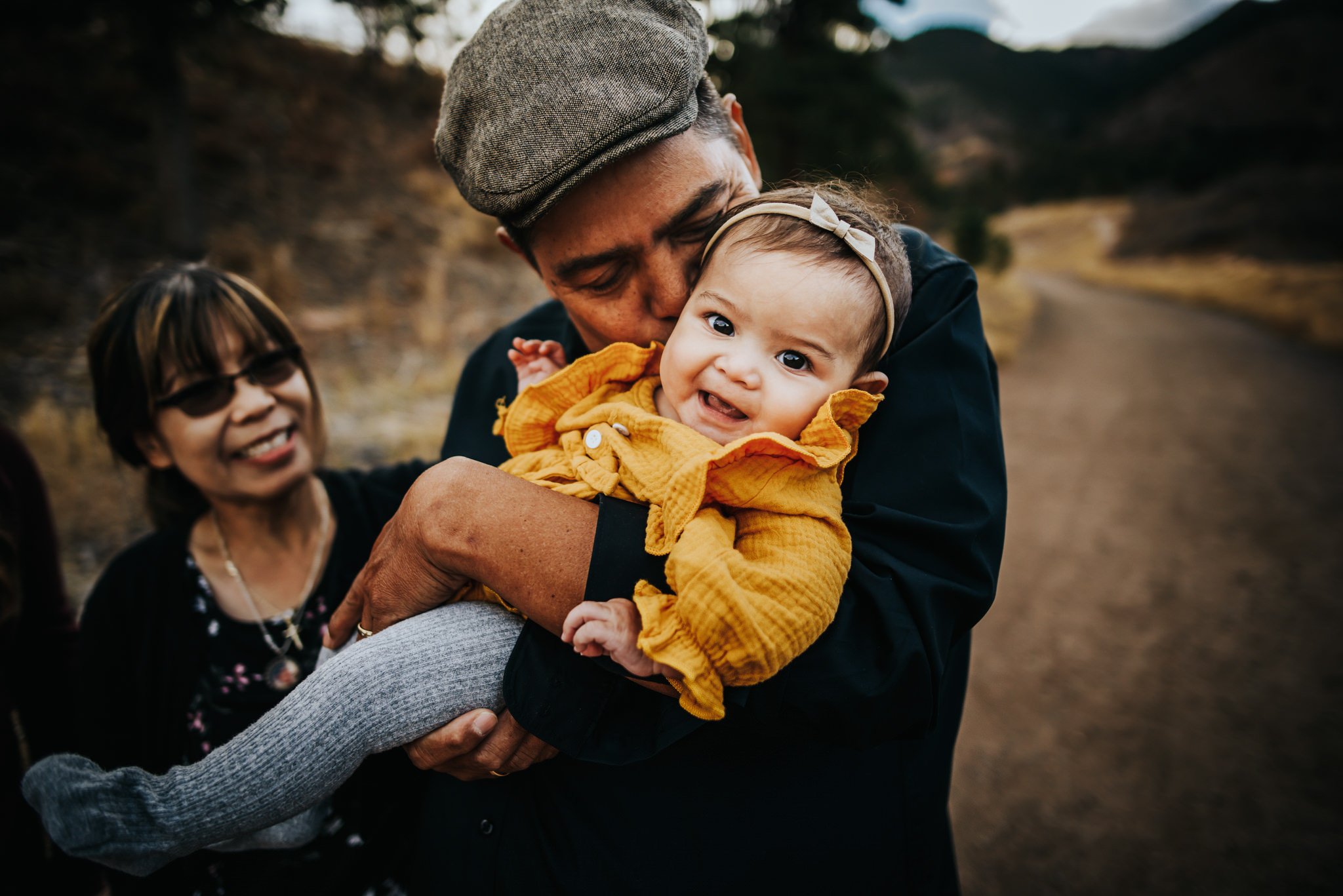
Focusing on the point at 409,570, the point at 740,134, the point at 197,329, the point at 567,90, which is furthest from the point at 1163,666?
the point at 197,329

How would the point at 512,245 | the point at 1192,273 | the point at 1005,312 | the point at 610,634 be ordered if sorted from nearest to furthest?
the point at 610,634, the point at 512,245, the point at 1005,312, the point at 1192,273

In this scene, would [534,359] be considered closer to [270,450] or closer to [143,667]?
[270,450]

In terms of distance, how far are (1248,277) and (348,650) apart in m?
23.8

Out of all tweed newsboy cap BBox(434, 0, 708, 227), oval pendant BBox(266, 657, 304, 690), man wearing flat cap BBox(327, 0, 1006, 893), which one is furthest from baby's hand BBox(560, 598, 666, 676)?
oval pendant BBox(266, 657, 304, 690)

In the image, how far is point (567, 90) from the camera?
55.9 inches

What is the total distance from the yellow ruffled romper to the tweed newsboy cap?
454mm

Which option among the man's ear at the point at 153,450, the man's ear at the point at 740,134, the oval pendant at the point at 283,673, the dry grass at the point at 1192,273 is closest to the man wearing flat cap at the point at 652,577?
the man's ear at the point at 740,134

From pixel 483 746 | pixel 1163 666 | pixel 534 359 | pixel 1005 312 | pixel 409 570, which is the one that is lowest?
pixel 1005 312

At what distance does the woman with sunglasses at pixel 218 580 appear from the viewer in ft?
6.06

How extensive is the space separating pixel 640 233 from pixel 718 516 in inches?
29.5

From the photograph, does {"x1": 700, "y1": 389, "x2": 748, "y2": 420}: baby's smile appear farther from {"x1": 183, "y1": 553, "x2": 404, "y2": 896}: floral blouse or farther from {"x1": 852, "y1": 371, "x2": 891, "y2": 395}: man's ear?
{"x1": 183, "y1": 553, "x2": 404, "y2": 896}: floral blouse

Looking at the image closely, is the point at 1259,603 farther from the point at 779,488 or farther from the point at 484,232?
the point at 484,232

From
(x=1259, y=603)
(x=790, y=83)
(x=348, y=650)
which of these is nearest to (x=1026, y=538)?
(x=1259, y=603)

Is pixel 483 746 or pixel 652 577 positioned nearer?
pixel 652 577
